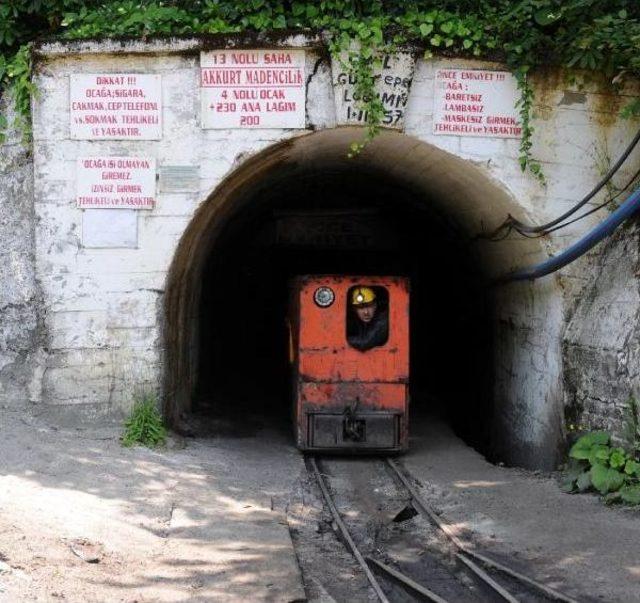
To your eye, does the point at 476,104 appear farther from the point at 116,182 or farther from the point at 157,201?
the point at 116,182

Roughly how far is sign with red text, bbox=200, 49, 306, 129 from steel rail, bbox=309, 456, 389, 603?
12.5 ft

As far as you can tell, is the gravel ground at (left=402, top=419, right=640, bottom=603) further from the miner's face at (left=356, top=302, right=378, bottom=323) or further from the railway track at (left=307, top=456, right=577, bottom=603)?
the miner's face at (left=356, top=302, right=378, bottom=323)

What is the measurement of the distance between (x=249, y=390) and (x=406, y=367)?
18.3 feet

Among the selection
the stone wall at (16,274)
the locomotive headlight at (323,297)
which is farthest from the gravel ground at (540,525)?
the stone wall at (16,274)

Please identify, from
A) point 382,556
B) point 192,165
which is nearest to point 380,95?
point 192,165

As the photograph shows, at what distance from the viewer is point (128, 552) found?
5980 millimetres

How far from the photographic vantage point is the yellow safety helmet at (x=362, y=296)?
9.98 metres

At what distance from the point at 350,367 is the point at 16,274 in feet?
12.8

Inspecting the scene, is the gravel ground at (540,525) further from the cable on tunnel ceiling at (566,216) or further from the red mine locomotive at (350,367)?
the cable on tunnel ceiling at (566,216)

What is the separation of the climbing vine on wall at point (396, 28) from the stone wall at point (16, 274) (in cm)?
38

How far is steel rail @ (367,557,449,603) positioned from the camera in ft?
18.8

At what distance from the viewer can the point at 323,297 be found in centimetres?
998

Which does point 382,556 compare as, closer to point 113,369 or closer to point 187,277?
point 113,369

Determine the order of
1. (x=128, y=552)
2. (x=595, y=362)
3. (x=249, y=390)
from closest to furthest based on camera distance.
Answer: (x=128, y=552) → (x=595, y=362) → (x=249, y=390)
